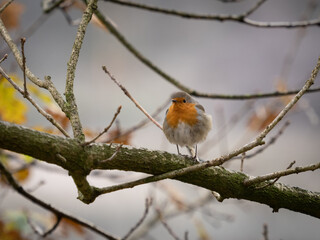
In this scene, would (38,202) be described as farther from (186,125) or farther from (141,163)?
(186,125)

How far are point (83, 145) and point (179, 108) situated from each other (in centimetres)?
154

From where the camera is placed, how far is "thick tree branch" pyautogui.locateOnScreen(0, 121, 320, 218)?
1254 millimetres

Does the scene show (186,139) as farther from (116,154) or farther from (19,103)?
(116,154)

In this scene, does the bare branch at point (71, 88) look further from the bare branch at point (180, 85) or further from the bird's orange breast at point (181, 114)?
the bird's orange breast at point (181, 114)

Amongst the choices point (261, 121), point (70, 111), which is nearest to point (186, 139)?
point (261, 121)

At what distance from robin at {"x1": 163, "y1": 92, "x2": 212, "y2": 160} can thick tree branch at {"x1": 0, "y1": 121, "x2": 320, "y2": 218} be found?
3.26ft

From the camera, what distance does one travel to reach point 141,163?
1.46 meters

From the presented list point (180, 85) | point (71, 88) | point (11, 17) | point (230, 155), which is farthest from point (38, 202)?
point (11, 17)

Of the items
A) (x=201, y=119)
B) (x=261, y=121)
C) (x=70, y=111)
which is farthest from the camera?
(x=261, y=121)

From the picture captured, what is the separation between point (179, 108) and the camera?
2.80m

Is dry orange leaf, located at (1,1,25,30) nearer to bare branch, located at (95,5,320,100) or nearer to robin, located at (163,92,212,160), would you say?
bare branch, located at (95,5,320,100)

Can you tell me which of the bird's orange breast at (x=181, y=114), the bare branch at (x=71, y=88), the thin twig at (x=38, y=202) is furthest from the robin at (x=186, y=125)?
the bare branch at (x=71, y=88)

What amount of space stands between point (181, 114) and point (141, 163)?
1311 mm

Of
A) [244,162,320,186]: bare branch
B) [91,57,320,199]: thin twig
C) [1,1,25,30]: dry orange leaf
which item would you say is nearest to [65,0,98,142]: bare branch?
[91,57,320,199]: thin twig
